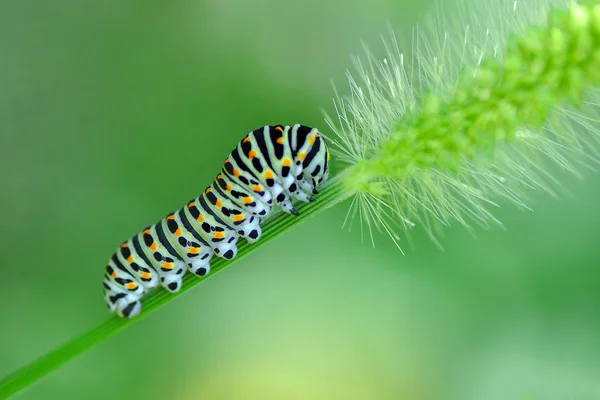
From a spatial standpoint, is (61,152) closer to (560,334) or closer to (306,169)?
(306,169)

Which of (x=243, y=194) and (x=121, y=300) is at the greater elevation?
(x=243, y=194)

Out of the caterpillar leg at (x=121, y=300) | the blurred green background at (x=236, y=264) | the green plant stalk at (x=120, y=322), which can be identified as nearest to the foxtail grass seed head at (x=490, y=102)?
the green plant stalk at (x=120, y=322)

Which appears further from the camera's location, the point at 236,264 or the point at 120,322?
the point at 236,264

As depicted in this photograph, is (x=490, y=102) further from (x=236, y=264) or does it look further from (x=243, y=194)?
(x=236, y=264)

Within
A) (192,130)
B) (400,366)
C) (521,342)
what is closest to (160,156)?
(192,130)

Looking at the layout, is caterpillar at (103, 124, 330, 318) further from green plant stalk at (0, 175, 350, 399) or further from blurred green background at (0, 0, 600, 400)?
blurred green background at (0, 0, 600, 400)

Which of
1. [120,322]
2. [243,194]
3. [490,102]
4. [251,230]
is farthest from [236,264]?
[490,102]

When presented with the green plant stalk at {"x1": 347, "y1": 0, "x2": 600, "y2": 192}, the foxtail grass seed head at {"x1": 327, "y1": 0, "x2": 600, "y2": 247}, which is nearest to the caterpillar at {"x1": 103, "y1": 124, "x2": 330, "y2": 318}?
the foxtail grass seed head at {"x1": 327, "y1": 0, "x2": 600, "y2": 247}
